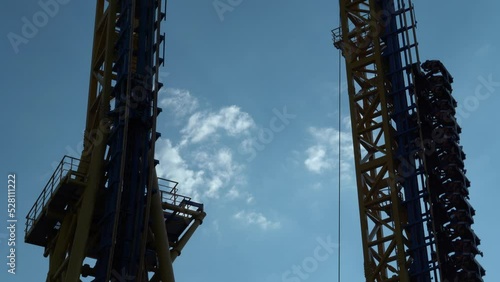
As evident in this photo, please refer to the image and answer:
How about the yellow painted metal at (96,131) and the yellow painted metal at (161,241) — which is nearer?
the yellow painted metal at (96,131)

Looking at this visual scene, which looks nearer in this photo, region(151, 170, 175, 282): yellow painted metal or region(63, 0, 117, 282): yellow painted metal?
region(63, 0, 117, 282): yellow painted metal

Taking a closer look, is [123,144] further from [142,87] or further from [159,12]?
[159,12]

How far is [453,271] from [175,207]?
43.2ft

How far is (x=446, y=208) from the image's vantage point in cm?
5275

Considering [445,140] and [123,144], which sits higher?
[445,140]

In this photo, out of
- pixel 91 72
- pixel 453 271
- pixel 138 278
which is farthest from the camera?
pixel 91 72

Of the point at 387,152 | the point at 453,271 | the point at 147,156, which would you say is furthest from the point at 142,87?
the point at 453,271

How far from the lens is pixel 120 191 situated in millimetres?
48062

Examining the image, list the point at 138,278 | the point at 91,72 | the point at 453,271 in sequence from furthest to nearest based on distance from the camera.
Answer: the point at 91,72, the point at 453,271, the point at 138,278

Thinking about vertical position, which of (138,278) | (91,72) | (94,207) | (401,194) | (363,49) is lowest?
(138,278)

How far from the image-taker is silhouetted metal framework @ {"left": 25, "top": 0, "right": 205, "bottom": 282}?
4834 centimetres

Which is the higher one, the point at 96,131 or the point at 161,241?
the point at 96,131

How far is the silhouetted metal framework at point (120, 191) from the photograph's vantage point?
48344 millimetres

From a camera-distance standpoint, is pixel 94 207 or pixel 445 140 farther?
pixel 445 140
